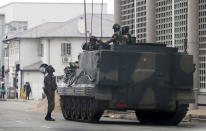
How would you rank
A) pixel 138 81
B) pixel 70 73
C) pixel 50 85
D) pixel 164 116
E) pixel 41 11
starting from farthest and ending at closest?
1. pixel 41 11
2. pixel 70 73
3. pixel 50 85
4. pixel 164 116
5. pixel 138 81

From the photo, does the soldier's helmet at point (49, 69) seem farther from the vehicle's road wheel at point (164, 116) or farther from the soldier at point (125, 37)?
the vehicle's road wheel at point (164, 116)

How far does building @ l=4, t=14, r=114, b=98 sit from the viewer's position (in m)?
78.6

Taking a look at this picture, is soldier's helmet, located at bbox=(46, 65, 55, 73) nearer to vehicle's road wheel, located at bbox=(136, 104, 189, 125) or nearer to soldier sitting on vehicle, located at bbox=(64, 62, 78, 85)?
soldier sitting on vehicle, located at bbox=(64, 62, 78, 85)

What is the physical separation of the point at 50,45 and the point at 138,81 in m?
55.7

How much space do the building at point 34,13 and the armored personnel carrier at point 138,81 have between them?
81249 mm

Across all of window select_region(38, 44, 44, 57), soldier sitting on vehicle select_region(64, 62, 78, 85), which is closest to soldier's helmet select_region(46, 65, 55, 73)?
soldier sitting on vehicle select_region(64, 62, 78, 85)

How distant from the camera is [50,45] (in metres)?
78.6

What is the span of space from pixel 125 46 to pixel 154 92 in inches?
62.0

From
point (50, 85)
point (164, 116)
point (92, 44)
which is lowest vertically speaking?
point (164, 116)

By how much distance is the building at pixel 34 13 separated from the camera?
106m

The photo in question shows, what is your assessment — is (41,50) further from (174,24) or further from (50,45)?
(174,24)

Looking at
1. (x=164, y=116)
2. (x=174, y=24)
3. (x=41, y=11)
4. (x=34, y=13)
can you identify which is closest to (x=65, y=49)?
(x=41, y=11)

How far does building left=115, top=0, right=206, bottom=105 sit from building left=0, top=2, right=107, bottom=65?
216ft

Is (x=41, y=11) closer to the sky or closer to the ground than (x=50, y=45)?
closer to the sky
